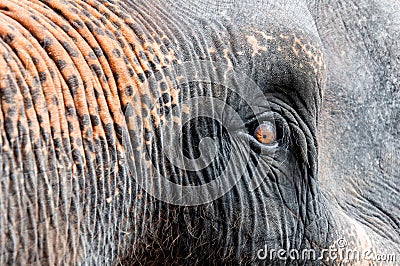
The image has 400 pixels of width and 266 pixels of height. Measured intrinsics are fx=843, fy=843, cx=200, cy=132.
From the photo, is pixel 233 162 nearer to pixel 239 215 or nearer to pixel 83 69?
pixel 239 215

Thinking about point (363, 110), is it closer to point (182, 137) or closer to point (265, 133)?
point (265, 133)

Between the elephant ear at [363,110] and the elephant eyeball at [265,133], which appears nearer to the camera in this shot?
the elephant eyeball at [265,133]

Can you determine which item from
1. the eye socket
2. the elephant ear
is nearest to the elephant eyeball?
the eye socket

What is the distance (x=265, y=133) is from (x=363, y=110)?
26.8 inches

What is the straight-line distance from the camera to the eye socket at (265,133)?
2.69m

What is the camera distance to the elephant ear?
3.14 meters

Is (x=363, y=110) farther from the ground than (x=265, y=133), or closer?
farther from the ground

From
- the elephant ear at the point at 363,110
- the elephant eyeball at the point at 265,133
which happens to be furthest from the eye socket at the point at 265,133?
the elephant ear at the point at 363,110

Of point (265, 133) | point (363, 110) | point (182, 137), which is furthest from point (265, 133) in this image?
point (363, 110)

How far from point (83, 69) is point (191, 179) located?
1.65 feet

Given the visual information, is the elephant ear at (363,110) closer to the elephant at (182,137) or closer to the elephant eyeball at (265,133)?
the elephant at (182,137)

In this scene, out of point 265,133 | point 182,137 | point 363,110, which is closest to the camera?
point 182,137

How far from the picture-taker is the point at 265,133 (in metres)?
2.71

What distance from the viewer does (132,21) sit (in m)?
2.48
